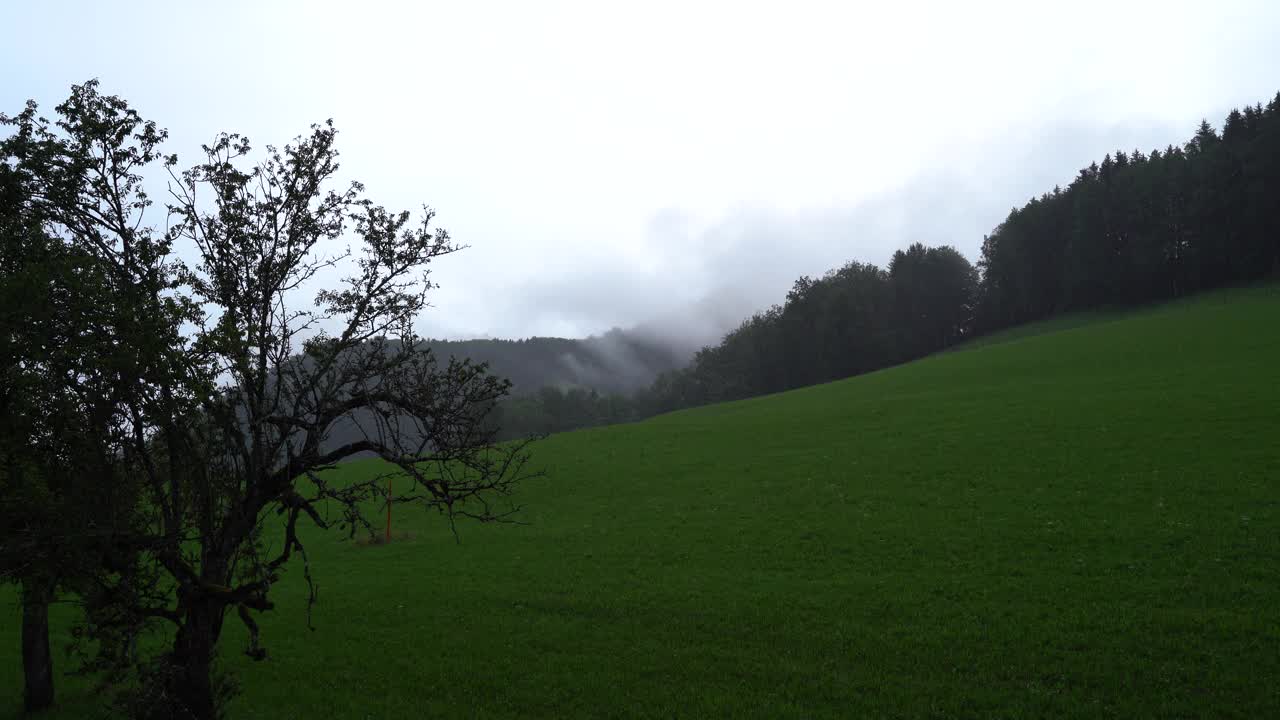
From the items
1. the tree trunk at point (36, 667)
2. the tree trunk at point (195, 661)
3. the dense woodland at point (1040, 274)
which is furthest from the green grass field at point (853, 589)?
the dense woodland at point (1040, 274)

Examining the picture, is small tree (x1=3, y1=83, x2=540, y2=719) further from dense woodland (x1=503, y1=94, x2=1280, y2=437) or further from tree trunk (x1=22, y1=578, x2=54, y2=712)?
dense woodland (x1=503, y1=94, x2=1280, y2=437)

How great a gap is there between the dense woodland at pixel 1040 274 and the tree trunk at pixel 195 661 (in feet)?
234

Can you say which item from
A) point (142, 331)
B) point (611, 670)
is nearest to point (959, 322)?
point (611, 670)

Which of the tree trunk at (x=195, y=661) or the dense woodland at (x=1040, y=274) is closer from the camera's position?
the tree trunk at (x=195, y=661)

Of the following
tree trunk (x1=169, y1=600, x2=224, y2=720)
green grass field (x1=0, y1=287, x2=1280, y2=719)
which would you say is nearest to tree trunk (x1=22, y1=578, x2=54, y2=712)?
green grass field (x1=0, y1=287, x2=1280, y2=719)

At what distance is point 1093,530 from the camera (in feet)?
61.6

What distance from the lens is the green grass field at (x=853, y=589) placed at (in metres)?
12.1

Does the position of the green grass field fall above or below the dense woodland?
below

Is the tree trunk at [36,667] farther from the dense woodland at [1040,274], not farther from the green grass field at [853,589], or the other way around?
the dense woodland at [1040,274]

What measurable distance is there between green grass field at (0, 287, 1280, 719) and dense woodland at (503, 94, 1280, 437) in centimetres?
5851

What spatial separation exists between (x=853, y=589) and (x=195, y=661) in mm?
13395

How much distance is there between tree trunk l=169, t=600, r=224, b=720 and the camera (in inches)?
404

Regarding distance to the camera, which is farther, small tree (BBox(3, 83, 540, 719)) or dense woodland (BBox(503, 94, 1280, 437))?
dense woodland (BBox(503, 94, 1280, 437))

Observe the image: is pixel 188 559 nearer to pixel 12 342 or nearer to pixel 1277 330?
pixel 12 342
